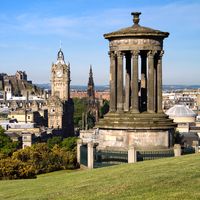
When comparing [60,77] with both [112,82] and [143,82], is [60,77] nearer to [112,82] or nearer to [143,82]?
[143,82]

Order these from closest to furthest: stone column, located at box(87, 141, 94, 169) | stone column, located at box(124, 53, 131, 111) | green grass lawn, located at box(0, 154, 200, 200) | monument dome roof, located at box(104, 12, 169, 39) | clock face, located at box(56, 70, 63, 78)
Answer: green grass lawn, located at box(0, 154, 200, 200) → monument dome roof, located at box(104, 12, 169, 39) → stone column, located at box(87, 141, 94, 169) → stone column, located at box(124, 53, 131, 111) → clock face, located at box(56, 70, 63, 78)

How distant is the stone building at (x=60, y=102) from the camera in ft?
553

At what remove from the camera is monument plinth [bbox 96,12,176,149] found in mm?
31281

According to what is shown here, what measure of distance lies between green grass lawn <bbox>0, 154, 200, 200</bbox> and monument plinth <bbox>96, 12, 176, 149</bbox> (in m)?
4.05

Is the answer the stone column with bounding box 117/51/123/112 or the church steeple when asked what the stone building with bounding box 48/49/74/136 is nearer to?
the church steeple

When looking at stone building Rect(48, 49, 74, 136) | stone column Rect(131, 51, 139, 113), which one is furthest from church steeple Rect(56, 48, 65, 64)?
stone column Rect(131, 51, 139, 113)

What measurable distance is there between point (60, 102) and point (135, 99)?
465 ft

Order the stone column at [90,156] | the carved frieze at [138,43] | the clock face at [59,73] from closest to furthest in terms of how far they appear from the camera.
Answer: the carved frieze at [138,43], the stone column at [90,156], the clock face at [59,73]

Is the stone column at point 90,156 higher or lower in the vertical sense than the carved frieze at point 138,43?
lower

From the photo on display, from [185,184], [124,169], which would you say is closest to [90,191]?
[185,184]

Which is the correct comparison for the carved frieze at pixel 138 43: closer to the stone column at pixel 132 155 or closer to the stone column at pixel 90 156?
the stone column at pixel 132 155

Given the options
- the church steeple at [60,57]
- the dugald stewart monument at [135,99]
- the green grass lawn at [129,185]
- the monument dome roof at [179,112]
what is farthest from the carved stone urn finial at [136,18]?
the church steeple at [60,57]

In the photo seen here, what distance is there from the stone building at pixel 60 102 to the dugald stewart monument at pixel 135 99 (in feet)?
406

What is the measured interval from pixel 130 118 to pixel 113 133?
1187 mm
